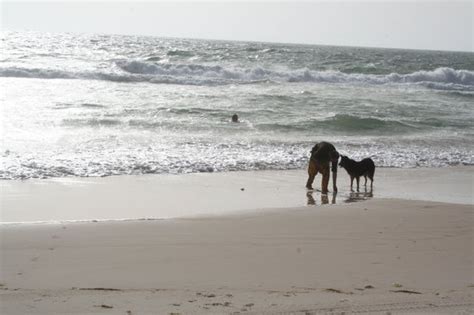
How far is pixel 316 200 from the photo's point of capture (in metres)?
8.92

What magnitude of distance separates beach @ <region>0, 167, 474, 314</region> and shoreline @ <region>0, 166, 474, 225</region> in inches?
1.9

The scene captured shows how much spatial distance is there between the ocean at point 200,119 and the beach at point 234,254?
7.65 feet

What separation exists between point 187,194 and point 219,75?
26.0 meters

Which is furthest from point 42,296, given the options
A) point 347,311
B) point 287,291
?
point 347,311

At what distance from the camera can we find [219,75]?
3434 centimetres

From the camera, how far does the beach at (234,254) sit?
4152 millimetres

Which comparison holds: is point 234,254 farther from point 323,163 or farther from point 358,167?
point 358,167

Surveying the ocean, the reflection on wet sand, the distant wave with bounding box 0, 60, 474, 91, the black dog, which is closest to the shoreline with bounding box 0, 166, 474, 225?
the reflection on wet sand

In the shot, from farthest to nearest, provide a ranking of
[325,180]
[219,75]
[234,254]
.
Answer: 1. [219,75]
2. [325,180]
3. [234,254]

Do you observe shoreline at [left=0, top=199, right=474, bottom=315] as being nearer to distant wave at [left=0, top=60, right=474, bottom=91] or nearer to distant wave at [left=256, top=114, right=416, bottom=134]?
distant wave at [left=256, top=114, right=416, bottom=134]

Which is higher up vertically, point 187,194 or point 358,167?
point 358,167

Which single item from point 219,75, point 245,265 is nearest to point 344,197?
point 245,265

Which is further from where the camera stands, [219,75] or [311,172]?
[219,75]

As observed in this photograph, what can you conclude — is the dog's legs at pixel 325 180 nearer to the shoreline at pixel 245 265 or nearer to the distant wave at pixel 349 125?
the shoreline at pixel 245 265
